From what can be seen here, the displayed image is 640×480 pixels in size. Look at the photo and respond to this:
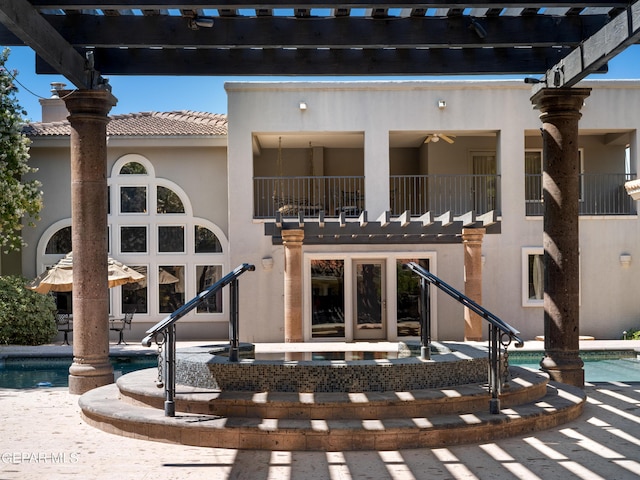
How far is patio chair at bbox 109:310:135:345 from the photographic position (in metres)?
18.2

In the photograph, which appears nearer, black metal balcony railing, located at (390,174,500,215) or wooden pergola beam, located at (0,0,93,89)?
wooden pergola beam, located at (0,0,93,89)

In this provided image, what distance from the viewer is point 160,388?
7.61 metres

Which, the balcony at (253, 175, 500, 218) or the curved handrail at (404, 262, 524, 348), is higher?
the balcony at (253, 175, 500, 218)

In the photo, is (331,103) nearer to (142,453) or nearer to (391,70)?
(391,70)

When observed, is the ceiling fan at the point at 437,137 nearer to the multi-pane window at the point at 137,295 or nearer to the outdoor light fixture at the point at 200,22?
the multi-pane window at the point at 137,295

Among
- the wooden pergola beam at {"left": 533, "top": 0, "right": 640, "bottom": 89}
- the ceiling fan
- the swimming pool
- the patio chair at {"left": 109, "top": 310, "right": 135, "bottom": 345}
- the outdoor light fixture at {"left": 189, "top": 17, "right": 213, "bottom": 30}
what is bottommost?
the swimming pool

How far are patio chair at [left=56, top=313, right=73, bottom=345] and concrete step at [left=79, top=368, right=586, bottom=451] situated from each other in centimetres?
1146

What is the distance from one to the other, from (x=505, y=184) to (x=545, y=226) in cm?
954

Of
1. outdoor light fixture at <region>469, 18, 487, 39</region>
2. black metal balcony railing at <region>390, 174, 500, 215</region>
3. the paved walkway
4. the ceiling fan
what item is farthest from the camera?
black metal balcony railing at <region>390, 174, 500, 215</region>

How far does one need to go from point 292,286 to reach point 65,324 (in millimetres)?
5974

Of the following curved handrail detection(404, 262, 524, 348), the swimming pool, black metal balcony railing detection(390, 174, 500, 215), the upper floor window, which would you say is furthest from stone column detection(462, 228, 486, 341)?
the upper floor window

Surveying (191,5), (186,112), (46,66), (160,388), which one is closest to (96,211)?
(46,66)

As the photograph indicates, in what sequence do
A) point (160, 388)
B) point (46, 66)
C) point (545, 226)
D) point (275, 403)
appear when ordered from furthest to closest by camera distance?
point (545, 226) < point (46, 66) < point (160, 388) < point (275, 403)

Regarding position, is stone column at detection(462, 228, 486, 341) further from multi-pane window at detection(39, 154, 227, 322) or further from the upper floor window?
the upper floor window
